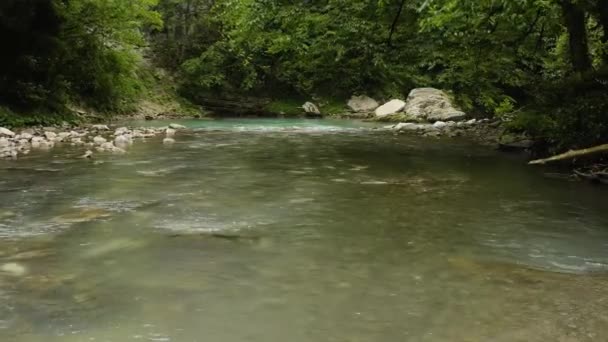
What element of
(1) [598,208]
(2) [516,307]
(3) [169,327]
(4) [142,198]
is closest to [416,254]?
(2) [516,307]

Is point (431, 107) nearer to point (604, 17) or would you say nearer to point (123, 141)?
point (604, 17)

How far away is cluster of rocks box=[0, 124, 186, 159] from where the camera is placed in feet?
38.0

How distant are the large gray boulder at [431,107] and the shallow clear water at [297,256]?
15045 mm

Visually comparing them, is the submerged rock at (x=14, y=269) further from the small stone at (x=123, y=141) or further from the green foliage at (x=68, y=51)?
the green foliage at (x=68, y=51)

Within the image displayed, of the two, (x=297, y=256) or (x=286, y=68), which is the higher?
(x=286, y=68)

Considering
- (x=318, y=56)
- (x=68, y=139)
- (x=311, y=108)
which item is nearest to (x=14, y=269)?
(x=68, y=139)

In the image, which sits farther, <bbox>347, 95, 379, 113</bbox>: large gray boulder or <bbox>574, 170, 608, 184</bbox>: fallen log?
<bbox>347, 95, 379, 113</bbox>: large gray boulder

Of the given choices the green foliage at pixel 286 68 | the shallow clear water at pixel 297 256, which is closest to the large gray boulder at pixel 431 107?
the green foliage at pixel 286 68

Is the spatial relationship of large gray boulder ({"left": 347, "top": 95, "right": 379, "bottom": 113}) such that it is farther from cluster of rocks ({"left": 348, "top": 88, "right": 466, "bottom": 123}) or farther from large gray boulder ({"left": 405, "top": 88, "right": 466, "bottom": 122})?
large gray boulder ({"left": 405, "top": 88, "right": 466, "bottom": 122})

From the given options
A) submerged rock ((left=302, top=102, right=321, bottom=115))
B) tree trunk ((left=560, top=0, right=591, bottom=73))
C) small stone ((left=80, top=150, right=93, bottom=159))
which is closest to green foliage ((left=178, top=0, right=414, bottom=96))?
submerged rock ((left=302, top=102, right=321, bottom=115))

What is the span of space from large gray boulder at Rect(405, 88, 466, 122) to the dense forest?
1805 mm

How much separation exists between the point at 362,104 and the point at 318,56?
3.23 m

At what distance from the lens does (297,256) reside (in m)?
4.66

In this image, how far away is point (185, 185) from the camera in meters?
7.84
